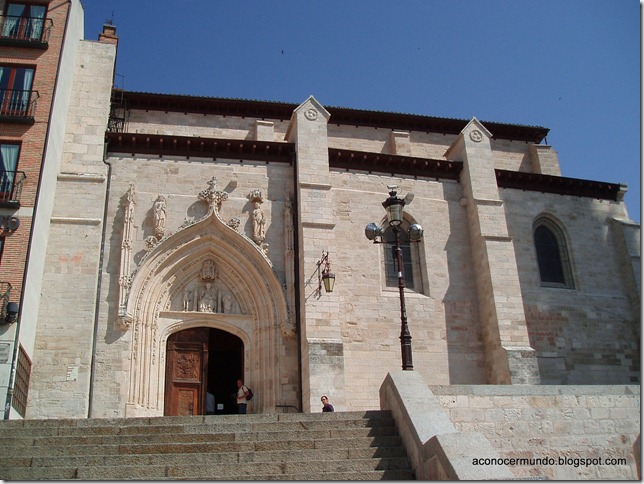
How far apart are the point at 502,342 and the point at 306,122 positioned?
26.1 ft

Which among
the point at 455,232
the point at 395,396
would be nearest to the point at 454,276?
the point at 455,232

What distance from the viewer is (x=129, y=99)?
20781 millimetres

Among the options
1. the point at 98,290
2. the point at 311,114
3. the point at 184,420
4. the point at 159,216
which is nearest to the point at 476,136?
the point at 311,114

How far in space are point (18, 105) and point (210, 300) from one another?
6.51 m

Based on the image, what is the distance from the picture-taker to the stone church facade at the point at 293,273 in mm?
15000

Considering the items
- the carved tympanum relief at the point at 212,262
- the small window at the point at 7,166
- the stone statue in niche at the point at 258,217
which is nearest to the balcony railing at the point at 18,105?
the small window at the point at 7,166

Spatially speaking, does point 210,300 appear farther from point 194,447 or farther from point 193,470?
point 193,470

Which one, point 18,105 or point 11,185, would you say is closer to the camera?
point 11,185

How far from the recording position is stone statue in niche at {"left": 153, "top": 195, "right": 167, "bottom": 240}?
16172 mm

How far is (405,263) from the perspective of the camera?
59.8 ft

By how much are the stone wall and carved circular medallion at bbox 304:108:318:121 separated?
33.2ft

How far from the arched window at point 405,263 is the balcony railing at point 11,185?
9149mm

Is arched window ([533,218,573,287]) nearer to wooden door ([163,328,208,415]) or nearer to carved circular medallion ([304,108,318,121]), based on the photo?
carved circular medallion ([304,108,318,121])

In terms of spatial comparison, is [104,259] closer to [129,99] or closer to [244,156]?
[244,156]
